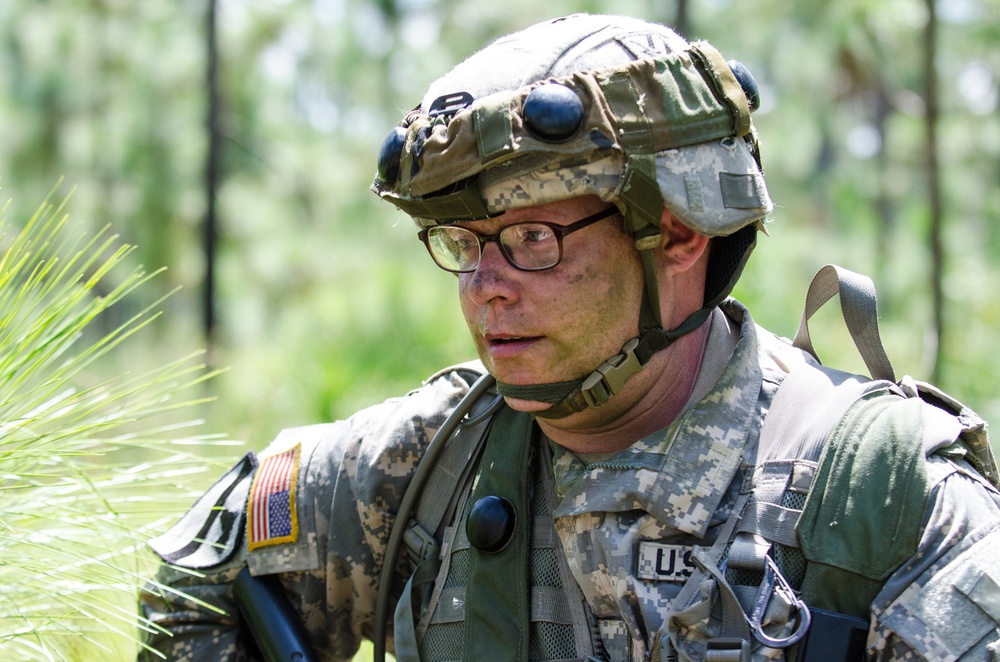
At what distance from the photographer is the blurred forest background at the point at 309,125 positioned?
1245 cm

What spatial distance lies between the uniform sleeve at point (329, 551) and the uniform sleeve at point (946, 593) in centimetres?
111

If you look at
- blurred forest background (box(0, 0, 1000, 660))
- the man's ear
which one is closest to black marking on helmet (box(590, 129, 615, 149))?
the man's ear

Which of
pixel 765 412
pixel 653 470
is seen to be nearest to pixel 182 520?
pixel 653 470

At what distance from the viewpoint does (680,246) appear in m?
2.28

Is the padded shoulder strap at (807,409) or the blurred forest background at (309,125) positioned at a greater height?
the blurred forest background at (309,125)

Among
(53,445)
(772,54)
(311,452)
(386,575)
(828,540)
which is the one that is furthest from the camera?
(772,54)

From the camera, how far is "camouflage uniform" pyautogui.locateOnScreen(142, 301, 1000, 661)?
1.84 m

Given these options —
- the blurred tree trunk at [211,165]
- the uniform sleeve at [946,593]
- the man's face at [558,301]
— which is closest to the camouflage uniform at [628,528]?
the uniform sleeve at [946,593]

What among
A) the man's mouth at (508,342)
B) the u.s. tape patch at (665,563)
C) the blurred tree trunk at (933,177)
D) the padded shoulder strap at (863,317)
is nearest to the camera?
the u.s. tape patch at (665,563)

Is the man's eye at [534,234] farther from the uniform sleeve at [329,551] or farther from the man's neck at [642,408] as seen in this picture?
the uniform sleeve at [329,551]

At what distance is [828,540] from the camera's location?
6.26ft

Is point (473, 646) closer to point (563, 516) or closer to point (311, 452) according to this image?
point (563, 516)

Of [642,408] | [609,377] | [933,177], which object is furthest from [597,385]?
[933,177]

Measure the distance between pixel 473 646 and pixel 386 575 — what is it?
1.02 ft
